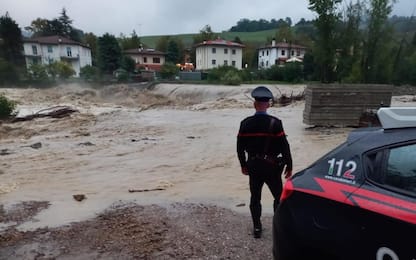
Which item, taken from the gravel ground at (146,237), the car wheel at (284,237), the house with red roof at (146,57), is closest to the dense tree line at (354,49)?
the house with red roof at (146,57)

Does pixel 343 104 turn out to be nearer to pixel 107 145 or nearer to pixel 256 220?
pixel 107 145

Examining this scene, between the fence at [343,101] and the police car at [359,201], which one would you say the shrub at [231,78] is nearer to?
the fence at [343,101]

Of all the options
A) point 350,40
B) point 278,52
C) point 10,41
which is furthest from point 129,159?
point 278,52

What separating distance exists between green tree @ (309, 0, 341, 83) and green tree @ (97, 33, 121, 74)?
38.2 m

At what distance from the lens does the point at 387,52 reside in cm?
3284

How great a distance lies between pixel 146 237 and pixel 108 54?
60119mm

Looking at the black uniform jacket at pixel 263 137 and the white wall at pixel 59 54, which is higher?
the white wall at pixel 59 54

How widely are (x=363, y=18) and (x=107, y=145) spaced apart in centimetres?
2682

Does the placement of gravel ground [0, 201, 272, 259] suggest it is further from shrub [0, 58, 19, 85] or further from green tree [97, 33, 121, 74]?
green tree [97, 33, 121, 74]

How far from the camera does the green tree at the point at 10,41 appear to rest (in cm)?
6303

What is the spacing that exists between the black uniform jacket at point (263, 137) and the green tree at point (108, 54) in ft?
196

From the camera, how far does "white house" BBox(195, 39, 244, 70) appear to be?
7210 centimetres

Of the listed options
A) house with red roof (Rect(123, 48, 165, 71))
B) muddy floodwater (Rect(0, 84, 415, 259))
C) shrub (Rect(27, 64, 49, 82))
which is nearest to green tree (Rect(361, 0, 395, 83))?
muddy floodwater (Rect(0, 84, 415, 259))

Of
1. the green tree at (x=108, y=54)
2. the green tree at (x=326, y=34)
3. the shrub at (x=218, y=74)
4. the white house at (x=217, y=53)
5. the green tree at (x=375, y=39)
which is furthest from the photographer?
the white house at (x=217, y=53)
